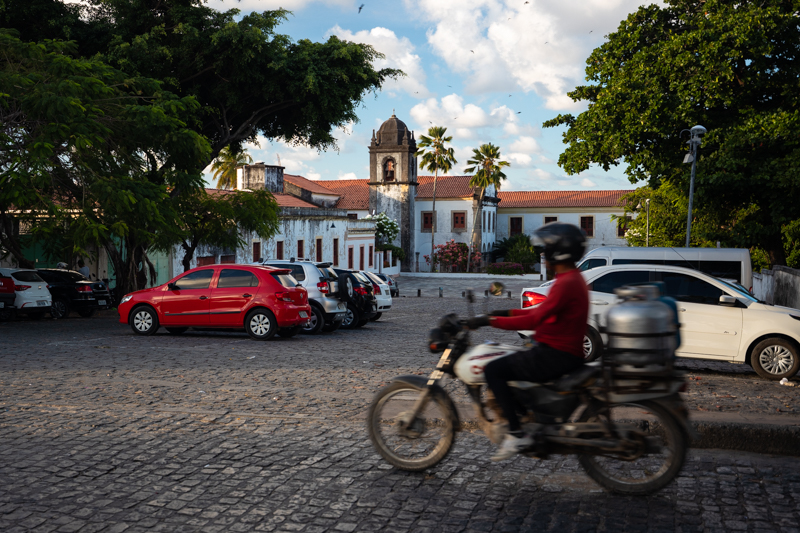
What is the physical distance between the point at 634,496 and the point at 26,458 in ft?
15.1

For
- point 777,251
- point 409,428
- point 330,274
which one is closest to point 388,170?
point 777,251

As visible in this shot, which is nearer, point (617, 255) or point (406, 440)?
point (406, 440)

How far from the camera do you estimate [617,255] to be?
58.2 ft

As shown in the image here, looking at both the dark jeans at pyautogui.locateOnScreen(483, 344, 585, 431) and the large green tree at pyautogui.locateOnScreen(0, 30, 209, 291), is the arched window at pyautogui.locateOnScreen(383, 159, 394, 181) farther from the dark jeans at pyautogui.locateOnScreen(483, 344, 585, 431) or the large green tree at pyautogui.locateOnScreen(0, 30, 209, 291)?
the dark jeans at pyautogui.locateOnScreen(483, 344, 585, 431)

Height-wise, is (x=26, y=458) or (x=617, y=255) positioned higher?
(x=617, y=255)

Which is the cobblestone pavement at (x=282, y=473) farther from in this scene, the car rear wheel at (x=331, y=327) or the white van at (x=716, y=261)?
the white van at (x=716, y=261)

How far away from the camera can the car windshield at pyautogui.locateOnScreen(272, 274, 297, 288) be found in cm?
1574

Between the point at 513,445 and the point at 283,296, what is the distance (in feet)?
35.8

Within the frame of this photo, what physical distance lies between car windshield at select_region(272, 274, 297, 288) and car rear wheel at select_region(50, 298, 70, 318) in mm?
10530

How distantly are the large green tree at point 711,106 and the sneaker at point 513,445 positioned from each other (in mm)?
21318

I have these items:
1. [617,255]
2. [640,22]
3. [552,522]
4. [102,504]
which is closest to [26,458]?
[102,504]

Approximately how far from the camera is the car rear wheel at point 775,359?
1084 centimetres

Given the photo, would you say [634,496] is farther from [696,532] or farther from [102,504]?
[102,504]

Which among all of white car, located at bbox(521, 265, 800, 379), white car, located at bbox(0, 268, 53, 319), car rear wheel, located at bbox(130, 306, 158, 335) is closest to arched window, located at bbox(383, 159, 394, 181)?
white car, located at bbox(0, 268, 53, 319)
